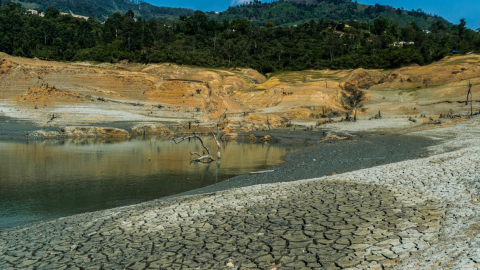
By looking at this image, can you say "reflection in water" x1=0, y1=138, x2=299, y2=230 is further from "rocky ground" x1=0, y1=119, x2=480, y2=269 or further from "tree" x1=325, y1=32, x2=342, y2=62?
"tree" x1=325, y1=32, x2=342, y2=62

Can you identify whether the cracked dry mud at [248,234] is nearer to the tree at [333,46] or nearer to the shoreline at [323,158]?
the shoreline at [323,158]

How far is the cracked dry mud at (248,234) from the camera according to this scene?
6.69m

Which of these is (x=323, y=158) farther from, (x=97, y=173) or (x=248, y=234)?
(x=248, y=234)

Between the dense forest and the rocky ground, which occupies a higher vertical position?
the dense forest

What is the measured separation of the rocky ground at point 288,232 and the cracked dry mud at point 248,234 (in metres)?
0.02

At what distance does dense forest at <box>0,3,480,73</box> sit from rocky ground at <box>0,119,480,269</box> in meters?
65.3

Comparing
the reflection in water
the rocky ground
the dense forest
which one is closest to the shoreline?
the reflection in water

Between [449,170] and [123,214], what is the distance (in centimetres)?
1137

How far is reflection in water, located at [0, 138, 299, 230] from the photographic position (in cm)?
1459

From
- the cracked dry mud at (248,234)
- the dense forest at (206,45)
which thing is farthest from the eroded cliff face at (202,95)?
the cracked dry mud at (248,234)

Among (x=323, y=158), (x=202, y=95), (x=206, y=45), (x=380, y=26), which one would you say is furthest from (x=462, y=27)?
(x=323, y=158)

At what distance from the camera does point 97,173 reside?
21.2m

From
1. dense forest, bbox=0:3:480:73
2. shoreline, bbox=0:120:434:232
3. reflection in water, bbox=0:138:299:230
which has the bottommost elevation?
reflection in water, bbox=0:138:299:230

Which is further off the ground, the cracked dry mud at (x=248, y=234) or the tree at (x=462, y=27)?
the tree at (x=462, y=27)
